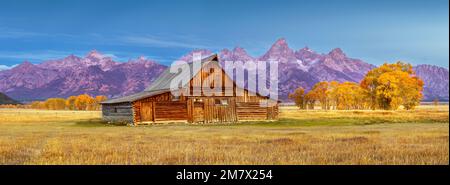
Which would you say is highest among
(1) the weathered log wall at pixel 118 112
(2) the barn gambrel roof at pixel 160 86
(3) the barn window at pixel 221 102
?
(2) the barn gambrel roof at pixel 160 86

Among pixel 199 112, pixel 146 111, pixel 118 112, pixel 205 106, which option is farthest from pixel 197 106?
pixel 118 112

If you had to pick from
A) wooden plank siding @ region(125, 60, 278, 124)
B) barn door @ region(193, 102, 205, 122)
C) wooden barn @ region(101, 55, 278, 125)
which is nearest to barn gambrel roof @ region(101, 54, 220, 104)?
wooden barn @ region(101, 55, 278, 125)

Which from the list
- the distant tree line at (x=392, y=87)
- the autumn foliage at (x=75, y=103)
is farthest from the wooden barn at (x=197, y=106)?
the autumn foliage at (x=75, y=103)

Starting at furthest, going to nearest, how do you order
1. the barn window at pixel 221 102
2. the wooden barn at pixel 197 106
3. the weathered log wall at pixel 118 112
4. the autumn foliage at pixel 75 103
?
the autumn foliage at pixel 75 103 < the barn window at pixel 221 102 < the weathered log wall at pixel 118 112 < the wooden barn at pixel 197 106

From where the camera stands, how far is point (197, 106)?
4944 cm

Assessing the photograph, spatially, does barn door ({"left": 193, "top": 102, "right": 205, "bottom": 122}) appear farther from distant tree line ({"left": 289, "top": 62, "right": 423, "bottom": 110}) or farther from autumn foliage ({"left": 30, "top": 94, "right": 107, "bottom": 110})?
autumn foliage ({"left": 30, "top": 94, "right": 107, "bottom": 110})

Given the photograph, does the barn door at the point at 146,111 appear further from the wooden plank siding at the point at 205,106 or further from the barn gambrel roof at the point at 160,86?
the barn gambrel roof at the point at 160,86

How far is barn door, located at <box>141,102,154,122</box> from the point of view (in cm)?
4603

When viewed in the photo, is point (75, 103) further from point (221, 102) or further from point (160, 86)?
point (221, 102)

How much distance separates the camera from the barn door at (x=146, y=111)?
151 ft

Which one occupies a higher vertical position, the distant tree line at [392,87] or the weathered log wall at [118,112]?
the distant tree line at [392,87]

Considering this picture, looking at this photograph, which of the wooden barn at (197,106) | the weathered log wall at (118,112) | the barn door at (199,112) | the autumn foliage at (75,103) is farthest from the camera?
the autumn foliage at (75,103)
